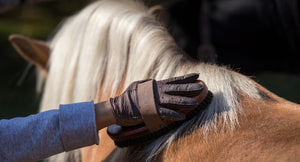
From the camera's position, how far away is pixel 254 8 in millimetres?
1744

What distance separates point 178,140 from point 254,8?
4.23 ft

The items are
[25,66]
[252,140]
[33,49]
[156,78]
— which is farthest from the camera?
[25,66]

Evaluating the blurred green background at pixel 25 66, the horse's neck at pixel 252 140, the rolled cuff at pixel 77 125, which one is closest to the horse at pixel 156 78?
the horse's neck at pixel 252 140

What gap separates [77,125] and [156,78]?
0.24 m

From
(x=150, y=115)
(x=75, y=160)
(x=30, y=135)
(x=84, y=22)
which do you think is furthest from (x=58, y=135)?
(x=84, y=22)

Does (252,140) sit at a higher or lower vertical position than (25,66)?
higher

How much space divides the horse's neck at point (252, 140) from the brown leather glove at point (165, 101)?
0.23ft

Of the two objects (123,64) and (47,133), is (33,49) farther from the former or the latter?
(47,133)

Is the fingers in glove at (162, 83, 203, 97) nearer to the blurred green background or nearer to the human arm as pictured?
the human arm

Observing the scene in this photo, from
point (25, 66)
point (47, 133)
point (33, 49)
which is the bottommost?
point (25, 66)

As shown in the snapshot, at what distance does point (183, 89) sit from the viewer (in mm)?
636

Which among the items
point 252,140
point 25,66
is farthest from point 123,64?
point 25,66

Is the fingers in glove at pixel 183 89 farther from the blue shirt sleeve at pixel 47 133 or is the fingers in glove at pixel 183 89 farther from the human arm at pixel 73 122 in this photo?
the blue shirt sleeve at pixel 47 133

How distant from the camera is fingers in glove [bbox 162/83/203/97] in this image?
25.0 inches
